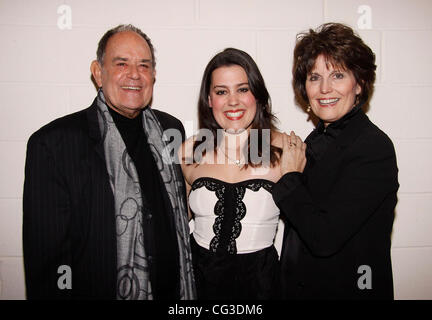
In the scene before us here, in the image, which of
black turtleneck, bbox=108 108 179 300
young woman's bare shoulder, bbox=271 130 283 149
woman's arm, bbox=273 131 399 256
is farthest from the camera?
young woman's bare shoulder, bbox=271 130 283 149

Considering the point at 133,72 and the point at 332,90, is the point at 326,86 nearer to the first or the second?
the point at 332,90

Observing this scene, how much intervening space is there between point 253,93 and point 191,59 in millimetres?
502

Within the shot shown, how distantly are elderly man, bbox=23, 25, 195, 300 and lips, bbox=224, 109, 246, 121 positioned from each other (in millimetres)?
436

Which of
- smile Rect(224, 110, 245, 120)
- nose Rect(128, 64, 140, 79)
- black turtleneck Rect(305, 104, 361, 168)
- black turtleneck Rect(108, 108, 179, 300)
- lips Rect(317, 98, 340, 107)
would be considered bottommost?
black turtleneck Rect(108, 108, 179, 300)

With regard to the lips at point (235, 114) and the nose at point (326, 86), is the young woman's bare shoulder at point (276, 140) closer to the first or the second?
the lips at point (235, 114)

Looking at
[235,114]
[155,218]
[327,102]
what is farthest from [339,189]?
[155,218]

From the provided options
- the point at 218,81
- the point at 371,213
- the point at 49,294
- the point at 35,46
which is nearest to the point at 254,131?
the point at 218,81

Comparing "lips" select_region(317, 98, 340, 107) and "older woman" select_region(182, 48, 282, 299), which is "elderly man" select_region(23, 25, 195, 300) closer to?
"older woman" select_region(182, 48, 282, 299)

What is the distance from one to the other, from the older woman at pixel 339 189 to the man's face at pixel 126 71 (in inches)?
30.7

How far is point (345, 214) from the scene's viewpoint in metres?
1.12

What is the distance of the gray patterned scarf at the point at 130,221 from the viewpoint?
4.17ft

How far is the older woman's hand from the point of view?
1275 mm

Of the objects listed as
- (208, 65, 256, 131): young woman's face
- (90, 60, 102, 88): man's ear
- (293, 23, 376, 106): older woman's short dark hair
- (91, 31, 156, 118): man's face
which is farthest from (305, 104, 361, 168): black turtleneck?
(90, 60, 102, 88): man's ear
